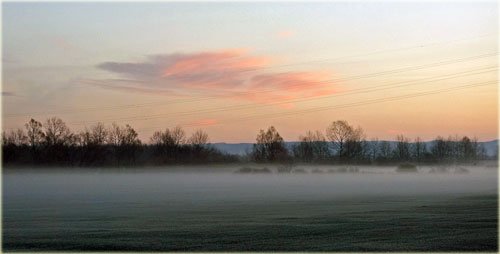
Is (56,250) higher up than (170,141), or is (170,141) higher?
(170,141)

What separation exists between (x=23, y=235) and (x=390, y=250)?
11406 millimetres

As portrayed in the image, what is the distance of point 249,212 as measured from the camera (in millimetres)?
30203

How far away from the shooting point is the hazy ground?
68.6 ft

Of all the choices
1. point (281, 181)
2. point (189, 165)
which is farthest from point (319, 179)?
point (189, 165)

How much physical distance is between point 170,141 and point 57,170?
6628 mm

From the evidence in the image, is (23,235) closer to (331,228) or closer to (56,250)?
(56,250)

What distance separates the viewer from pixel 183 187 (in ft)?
148

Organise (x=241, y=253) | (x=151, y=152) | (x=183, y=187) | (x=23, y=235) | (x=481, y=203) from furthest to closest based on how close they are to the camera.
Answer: (x=183, y=187)
(x=151, y=152)
(x=481, y=203)
(x=23, y=235)
(x=241, y=253)

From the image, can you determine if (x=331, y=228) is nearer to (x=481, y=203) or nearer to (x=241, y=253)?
(x=241, y=253)

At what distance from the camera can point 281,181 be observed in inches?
1608

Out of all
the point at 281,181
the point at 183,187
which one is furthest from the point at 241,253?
the point at 183,187

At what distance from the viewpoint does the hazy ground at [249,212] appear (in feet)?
68.6

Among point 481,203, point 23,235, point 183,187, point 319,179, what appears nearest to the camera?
point 23,235

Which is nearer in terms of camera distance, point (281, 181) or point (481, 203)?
point (481, 203)
